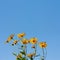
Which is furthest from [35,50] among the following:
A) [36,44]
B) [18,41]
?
[18,41]

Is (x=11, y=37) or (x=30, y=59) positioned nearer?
(x=30, y=59)

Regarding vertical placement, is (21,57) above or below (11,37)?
below

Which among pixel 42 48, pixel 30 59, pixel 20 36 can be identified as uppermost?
pixel 20 36

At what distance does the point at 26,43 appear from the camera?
4.45 m

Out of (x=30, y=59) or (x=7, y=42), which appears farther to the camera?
(x=7, y=42)

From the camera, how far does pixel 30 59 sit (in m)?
4.31

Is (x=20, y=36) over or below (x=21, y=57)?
over

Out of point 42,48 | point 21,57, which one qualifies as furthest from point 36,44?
point 21,57

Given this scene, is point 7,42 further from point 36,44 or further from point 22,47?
point 36,44

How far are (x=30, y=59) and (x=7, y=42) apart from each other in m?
0.76

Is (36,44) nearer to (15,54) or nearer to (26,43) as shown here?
(26,43)

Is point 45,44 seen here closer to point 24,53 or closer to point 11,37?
point 24,53

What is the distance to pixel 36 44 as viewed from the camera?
448 cm

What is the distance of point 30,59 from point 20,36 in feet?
2.26
